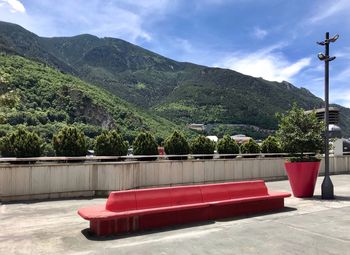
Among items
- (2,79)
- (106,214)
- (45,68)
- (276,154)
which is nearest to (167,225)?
(106,214)

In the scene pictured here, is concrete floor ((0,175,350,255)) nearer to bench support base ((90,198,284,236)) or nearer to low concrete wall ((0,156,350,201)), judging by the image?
bench support base ((90,198,284,236))

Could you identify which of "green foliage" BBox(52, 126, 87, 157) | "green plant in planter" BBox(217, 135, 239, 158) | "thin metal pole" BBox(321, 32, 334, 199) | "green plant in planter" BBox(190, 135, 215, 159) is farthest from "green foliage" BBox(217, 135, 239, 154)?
"green foliage" BBox(52, 126, 87, 157)

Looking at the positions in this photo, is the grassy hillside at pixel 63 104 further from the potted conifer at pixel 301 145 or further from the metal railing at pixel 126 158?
the potted conifer at pixel 301 145

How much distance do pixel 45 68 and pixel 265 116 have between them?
255ft

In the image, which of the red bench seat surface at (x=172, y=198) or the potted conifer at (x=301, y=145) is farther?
the potted conifer at (x=301, y=145)

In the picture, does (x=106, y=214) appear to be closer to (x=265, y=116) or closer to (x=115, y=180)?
(x=115, y=180)

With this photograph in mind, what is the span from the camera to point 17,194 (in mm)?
12469

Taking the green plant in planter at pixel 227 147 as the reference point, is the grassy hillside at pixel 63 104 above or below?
above

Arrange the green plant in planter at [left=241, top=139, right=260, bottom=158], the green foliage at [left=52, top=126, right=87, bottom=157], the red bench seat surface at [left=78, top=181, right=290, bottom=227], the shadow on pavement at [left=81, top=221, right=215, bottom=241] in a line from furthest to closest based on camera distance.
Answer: the green plant in planter at [left=241, top=139, right=260, bottom=158], the green foliage at [left=52, top=126, right=87, bottom=157], the red bench seat surface at [left=78, top=181, right=290, bottom=227], the shadow on pavement at [left=81, top=221, right=215, bottom=241]

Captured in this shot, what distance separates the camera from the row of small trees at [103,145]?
13.3 metres

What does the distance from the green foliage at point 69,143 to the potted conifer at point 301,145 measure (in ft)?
22.8

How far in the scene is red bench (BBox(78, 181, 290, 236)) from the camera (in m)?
8.00

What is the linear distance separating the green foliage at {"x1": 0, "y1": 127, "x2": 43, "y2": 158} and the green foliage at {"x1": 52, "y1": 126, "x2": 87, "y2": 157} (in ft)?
2.96

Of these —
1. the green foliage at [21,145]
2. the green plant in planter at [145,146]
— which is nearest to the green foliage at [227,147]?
the green plant in planter at [145,146]
